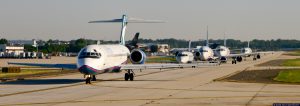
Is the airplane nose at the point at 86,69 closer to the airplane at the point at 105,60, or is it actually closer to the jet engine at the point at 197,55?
the airplane at the point at 105,60

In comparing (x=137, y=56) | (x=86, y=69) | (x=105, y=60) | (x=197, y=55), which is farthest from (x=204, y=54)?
(x=86, y=69)

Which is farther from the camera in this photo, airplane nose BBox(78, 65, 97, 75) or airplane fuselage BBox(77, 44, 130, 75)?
airplane fuselage BBox(77, 44, 130, 75)

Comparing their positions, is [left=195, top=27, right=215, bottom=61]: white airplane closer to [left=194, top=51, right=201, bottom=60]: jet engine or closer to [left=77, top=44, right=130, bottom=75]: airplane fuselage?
[left=194, top=51, right=201, bottom=60]: jet engine

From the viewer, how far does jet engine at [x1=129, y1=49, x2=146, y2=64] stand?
183 ft

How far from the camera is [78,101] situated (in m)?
31.6

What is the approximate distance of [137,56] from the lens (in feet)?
184

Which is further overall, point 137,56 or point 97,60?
point 137,56

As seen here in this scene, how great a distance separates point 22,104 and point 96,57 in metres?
15.8

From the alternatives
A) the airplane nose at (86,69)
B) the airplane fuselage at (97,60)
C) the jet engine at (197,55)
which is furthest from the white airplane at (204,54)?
the airplane nose at (86,69)

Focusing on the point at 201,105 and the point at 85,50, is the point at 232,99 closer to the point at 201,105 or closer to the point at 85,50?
the point at 201,105

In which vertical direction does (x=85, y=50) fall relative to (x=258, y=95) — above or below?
above

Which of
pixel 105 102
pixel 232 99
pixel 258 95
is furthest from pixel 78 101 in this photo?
pixel 258 95

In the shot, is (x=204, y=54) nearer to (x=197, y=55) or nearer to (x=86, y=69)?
(x=197, y=55)

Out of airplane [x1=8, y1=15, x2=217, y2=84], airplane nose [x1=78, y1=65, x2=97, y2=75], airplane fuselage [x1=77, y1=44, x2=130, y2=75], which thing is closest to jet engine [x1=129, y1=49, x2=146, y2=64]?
airplane [x1=8, y1=15, x2=217, y2=84]
